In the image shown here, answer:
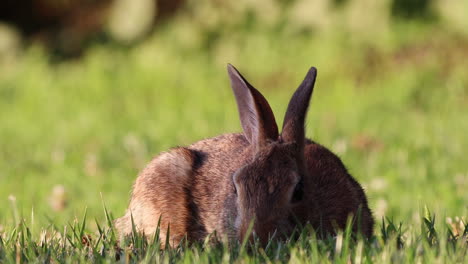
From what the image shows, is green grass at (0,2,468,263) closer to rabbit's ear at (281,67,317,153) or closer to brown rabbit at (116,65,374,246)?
brown rabbit at (116,65,374,246)

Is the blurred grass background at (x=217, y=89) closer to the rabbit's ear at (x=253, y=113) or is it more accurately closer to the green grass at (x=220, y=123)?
the green grass at (x=220, y=123)

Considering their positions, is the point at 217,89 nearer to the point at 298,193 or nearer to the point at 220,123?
the point at 220,123

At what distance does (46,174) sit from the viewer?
25.4 ft

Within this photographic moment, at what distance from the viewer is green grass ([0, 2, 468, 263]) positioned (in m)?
4.03

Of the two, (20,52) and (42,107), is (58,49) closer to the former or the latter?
(20,52)

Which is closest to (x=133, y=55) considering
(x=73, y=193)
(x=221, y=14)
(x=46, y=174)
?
(x=221, y=14)

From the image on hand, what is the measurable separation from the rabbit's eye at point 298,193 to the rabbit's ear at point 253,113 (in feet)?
1.18

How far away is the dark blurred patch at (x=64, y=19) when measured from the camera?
1352 cm

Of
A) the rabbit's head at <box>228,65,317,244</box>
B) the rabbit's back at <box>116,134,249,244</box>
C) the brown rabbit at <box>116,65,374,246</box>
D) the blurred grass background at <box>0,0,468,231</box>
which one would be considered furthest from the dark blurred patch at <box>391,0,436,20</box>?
the rabbit's head at <box>228,65,317,244</box>

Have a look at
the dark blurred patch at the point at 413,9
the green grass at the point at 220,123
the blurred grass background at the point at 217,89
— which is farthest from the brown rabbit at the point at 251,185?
the dark blurred patch at the point at 413,9

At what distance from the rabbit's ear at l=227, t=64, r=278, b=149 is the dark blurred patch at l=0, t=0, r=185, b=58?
8829 millimetres

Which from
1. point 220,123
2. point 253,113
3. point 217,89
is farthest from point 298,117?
point 217,89

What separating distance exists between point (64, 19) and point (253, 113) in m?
10.4

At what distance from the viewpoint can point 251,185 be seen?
398 centimetres
